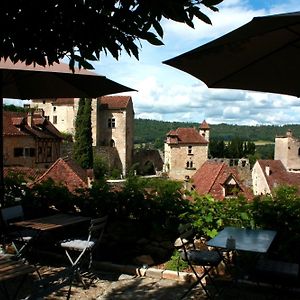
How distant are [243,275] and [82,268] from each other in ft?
6.11

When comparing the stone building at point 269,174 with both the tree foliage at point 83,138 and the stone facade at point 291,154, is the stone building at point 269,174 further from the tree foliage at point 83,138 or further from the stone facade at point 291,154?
the tree foliage at point 83,138

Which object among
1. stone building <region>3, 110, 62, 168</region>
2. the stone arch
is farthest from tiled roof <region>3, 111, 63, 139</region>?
the stone arch

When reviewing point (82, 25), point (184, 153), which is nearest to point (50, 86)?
point (82, 25)

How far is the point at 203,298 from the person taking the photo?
438 cm

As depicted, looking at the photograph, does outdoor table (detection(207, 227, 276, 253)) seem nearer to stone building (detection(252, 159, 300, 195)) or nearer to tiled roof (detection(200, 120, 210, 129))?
stone building (detection(252, 159, 300, 195))

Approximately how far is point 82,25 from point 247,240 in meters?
2.29

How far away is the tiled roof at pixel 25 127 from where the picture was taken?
4092 centimetres

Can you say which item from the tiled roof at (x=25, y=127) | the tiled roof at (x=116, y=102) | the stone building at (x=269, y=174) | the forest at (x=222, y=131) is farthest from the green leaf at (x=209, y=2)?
the forest at (x=222, y=131)

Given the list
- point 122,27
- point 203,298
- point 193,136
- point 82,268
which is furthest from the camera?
point 193,136

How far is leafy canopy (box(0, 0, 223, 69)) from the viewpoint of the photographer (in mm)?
2594

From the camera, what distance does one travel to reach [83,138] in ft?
168

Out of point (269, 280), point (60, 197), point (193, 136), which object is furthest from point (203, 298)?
point (193, 136)

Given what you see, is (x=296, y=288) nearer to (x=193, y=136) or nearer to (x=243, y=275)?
(x=243, y=275)

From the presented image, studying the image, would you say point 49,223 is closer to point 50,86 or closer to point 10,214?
point 10,214
